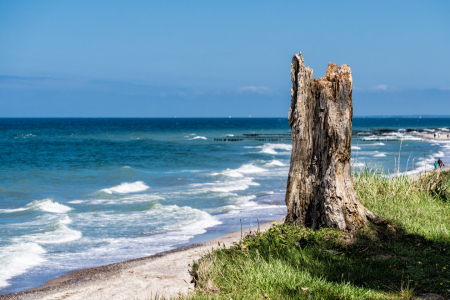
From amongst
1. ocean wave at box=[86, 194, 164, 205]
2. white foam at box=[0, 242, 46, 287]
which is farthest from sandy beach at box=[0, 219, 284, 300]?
ocean wave at box=[86, 194, 164, 205]

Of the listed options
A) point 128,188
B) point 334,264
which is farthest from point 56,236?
point 334,264

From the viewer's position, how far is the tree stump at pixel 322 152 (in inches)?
338

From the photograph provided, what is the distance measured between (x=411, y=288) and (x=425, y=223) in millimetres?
3886

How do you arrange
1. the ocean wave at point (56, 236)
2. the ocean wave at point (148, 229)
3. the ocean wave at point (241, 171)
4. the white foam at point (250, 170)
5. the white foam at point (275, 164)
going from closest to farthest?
the ocean wave at point (148, 229) < the ocean wave at point (56, 236) < the ocean wave at point (241, 171) < the white foam at point (250, 170) < the white foam at point (275, 164)

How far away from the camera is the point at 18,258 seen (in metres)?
11.7

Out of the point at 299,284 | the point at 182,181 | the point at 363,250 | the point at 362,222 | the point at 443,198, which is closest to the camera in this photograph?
the point at 299,284

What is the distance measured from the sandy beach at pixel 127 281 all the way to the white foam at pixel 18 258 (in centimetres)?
134

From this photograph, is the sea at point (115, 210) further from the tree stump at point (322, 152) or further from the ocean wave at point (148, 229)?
the tree stump at point (322, 152)

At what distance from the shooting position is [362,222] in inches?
339

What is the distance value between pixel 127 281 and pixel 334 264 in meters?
4.57

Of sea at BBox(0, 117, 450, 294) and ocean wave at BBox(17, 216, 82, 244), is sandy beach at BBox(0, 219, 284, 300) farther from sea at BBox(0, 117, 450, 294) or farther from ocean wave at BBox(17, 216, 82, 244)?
ocean wave at BBox(17, 216, 82, 244)

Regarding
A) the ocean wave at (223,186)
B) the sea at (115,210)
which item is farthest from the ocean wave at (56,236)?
the ocean wave at (223,186)

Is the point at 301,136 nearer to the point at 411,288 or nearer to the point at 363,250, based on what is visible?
the point at 363,250

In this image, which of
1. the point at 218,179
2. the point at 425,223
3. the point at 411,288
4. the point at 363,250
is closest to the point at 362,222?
the point at 363,250
